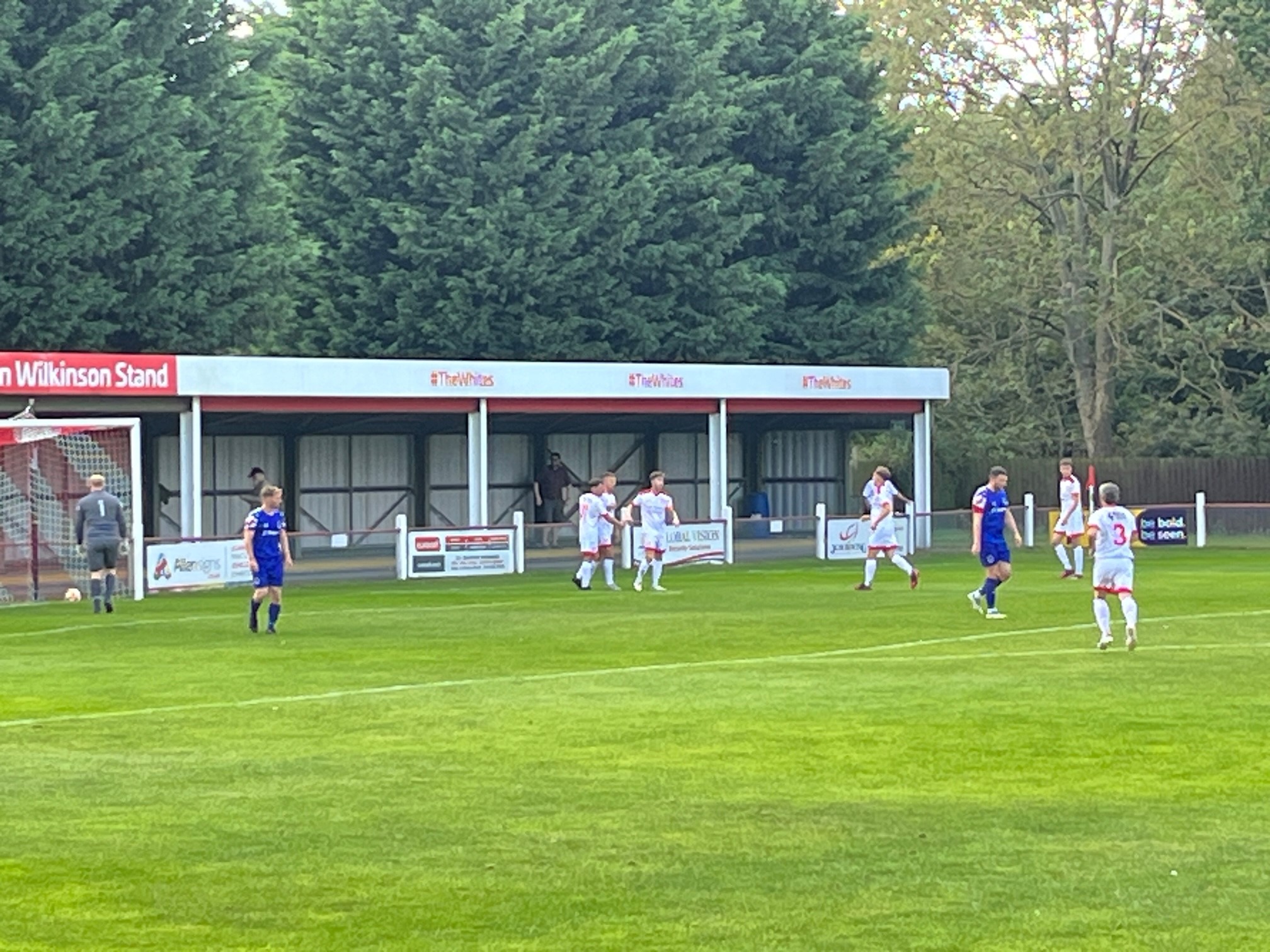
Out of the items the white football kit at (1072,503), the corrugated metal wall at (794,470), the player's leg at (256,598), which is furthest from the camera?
the corrugated metal wall at (794,470)

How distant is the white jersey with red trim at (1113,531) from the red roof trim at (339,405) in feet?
66.7

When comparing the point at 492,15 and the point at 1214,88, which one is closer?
the point at 492,15

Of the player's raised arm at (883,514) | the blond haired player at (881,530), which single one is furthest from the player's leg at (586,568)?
the player's raised arm at (883,514)

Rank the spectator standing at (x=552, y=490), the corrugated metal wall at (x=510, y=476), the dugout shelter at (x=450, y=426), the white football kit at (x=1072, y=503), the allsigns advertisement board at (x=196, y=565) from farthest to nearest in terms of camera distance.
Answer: the corrugated metal wall at (x=510, y=476), the spectator standing at (x=552, y=490), the dugout shelter at (x=450, y=426), the white football kit at (x=1072, y=503), the allsigns advertisement board at (x=196, y=565)

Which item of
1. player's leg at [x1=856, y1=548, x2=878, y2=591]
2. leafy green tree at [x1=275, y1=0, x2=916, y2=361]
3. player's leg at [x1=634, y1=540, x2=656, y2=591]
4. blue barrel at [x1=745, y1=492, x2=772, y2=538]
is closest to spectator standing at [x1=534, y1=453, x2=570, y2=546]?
blue barrel at [x1=745, y1=492, x2=772, y2=538]

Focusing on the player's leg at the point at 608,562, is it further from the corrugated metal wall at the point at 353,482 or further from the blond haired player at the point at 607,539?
the corrugated metal wall at the point at 353,482

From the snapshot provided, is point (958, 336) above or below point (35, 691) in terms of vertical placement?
above

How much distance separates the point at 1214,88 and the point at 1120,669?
158 ft

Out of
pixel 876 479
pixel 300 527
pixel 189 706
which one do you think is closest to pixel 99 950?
pixel 189 706

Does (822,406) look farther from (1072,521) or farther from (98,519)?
(98,519)

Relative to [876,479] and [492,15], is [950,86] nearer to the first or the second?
[492,15]

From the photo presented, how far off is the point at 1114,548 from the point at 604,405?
77.4 feet

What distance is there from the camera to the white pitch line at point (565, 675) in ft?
61.7

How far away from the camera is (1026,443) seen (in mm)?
69500
